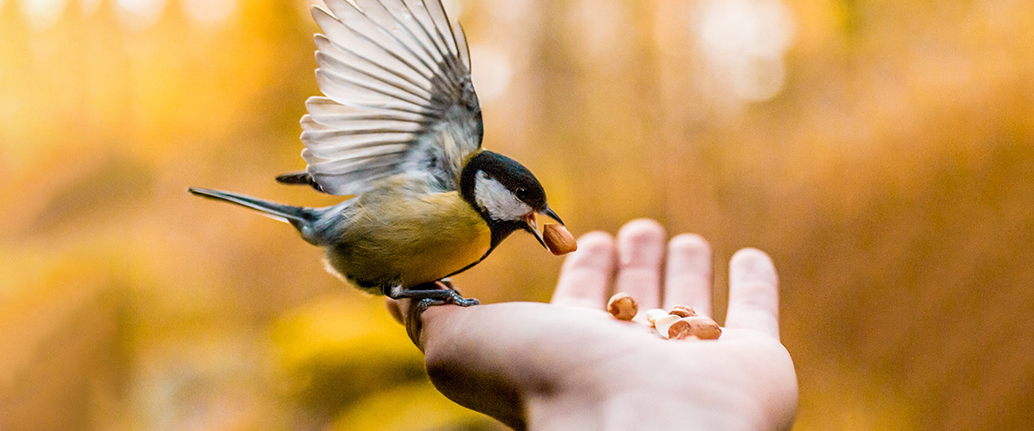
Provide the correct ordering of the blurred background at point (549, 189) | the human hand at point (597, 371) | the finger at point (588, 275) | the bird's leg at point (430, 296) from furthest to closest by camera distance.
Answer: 1. the blurred background at point (549, 189)
2. the finger at point (588, 275)
3. the bird's leg at point (430, 296)
4. the human hand at point (597, 371)

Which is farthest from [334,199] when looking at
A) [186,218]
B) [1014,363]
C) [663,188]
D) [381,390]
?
[1014,363]

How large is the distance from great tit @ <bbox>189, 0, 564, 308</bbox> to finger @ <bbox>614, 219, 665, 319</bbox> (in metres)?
0.40

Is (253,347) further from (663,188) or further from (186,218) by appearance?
(663,188)

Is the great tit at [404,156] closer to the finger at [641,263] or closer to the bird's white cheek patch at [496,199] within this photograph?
the bird's white cheek patch at [496,199]

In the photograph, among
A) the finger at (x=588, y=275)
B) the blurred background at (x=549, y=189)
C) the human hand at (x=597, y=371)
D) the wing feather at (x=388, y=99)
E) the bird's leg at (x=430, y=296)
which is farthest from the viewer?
the blurred background at (x=549, y=189)

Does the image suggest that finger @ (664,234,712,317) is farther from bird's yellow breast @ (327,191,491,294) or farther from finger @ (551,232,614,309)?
bird's yellow breast @ (327,191,491,294)

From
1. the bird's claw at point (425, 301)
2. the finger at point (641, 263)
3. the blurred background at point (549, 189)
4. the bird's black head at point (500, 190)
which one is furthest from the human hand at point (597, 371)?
the blurred background at point (549, 189)

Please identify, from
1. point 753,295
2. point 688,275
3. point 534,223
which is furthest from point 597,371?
point 688,275

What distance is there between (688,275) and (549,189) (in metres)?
0.43

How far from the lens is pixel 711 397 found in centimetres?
58

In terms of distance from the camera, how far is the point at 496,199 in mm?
760

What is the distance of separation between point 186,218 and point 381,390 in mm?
614

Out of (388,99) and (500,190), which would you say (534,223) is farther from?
(388,99)

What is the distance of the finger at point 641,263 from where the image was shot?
1111 millimetres
